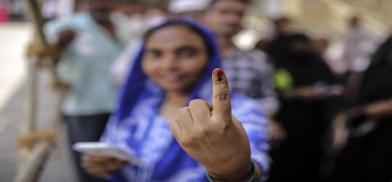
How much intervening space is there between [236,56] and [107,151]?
1.41 meters

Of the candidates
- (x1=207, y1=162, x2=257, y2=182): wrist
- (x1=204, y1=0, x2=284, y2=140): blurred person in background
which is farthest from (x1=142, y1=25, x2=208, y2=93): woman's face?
(x1=204, y1=0, x2=284, y2=140): blurred person in background

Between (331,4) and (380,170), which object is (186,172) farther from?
(331,4)

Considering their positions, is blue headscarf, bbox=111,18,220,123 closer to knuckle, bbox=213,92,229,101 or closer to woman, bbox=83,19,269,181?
woman, bbox=83,19,269,181

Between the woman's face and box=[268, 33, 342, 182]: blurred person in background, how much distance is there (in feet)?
7.86

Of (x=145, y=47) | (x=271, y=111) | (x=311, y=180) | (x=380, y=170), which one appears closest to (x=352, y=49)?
(x=311, y=180)

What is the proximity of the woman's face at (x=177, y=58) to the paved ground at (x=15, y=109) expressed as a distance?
1.79 ft

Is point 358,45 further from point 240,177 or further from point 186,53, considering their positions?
point 240,177

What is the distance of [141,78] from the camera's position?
1.86 m

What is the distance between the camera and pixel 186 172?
1538 millimetres

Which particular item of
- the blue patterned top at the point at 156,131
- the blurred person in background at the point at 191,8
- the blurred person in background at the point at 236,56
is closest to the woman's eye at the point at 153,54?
the blue patterned top at the point at 156,131

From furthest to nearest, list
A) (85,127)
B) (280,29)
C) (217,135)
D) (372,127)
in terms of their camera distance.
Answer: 1. (280,29)
2. (372,127)
3. (85,127)
4. (217,135)

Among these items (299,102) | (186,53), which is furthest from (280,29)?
(186,53)

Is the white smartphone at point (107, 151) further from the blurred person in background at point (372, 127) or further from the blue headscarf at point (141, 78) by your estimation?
the blurred person in background at point (372, 127)

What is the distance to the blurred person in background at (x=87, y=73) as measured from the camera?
3205mm
